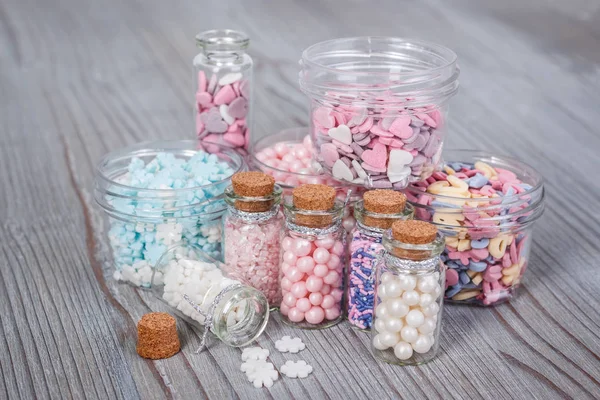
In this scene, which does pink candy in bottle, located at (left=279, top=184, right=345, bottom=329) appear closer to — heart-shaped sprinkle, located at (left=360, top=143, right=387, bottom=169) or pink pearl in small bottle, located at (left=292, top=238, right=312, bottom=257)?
pink pearl in small bottle, located at (left=292, top=238, right=312, bottom=257)

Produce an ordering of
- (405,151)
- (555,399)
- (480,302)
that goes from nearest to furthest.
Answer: (555,399)
(405,151)
(480,302)

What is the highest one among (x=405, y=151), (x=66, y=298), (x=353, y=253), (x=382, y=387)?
(x=405, y=151)

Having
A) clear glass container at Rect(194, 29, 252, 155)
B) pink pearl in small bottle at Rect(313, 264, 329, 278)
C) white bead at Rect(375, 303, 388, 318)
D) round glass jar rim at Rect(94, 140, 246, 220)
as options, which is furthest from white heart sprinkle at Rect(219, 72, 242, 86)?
white bead at Rect(375, 303, 388, 318)

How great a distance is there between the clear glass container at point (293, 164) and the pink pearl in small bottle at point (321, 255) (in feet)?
0.49

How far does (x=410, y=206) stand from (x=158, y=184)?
57 cm

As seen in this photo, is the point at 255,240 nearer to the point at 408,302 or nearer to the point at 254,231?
the point at 254,231

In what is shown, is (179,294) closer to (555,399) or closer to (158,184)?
(158,184)

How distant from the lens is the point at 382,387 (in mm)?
1497

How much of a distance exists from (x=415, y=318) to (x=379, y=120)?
0.43 m

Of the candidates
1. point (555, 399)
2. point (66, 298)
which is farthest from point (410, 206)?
point (66, 298)

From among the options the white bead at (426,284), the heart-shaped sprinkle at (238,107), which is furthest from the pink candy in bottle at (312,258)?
the heart-shaped sprinkle at (238,107)

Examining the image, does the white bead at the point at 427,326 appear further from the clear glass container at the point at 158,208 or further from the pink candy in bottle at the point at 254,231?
the clear glass container at the point at 158,208

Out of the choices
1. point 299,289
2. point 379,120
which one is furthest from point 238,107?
point 299,289

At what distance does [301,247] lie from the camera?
1626 millimetres
